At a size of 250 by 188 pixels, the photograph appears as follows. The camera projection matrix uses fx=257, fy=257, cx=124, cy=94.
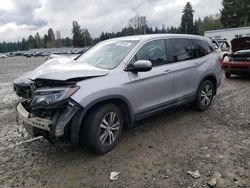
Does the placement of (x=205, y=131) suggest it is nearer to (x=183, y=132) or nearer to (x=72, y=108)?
(x=183, y=132)

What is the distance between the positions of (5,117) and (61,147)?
262 cm

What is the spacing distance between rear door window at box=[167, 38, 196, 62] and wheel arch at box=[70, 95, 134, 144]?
1502 millimetres

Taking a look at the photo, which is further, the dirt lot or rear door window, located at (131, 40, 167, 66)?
rear door window, located at (131, 40, 167, 66)

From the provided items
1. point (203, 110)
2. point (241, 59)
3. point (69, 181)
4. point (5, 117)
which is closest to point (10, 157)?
point (69, 181)

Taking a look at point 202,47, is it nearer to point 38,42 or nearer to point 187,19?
point 187,19

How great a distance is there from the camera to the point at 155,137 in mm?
4602

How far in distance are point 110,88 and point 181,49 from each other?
7.16 feet

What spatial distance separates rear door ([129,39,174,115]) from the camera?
4.28 meters

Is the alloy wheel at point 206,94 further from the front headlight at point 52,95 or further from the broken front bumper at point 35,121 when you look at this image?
the broken front bumper at point 35,121

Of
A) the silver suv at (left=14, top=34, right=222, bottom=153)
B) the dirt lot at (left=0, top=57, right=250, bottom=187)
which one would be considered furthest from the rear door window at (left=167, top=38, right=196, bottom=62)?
the dirt lot at (left=0, top=57, right=250, bottom=187)

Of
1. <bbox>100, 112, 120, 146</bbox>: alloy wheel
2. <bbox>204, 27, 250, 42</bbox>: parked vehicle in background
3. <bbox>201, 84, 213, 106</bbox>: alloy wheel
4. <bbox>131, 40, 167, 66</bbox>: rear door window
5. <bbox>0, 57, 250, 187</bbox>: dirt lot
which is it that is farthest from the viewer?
<bbox>204, 27, 250, 42</bbox>: parked vehicle in background

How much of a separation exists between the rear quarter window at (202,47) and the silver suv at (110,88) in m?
0.04

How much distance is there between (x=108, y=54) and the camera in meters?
4.64

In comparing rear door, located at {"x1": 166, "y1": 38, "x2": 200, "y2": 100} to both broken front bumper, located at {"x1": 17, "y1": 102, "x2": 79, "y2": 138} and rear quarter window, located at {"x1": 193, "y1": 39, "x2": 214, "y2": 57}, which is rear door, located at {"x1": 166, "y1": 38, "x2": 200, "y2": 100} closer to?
rear quarter window, located at {"x1": 193, "y1": 39, "x2": 214, "y2": 57}
